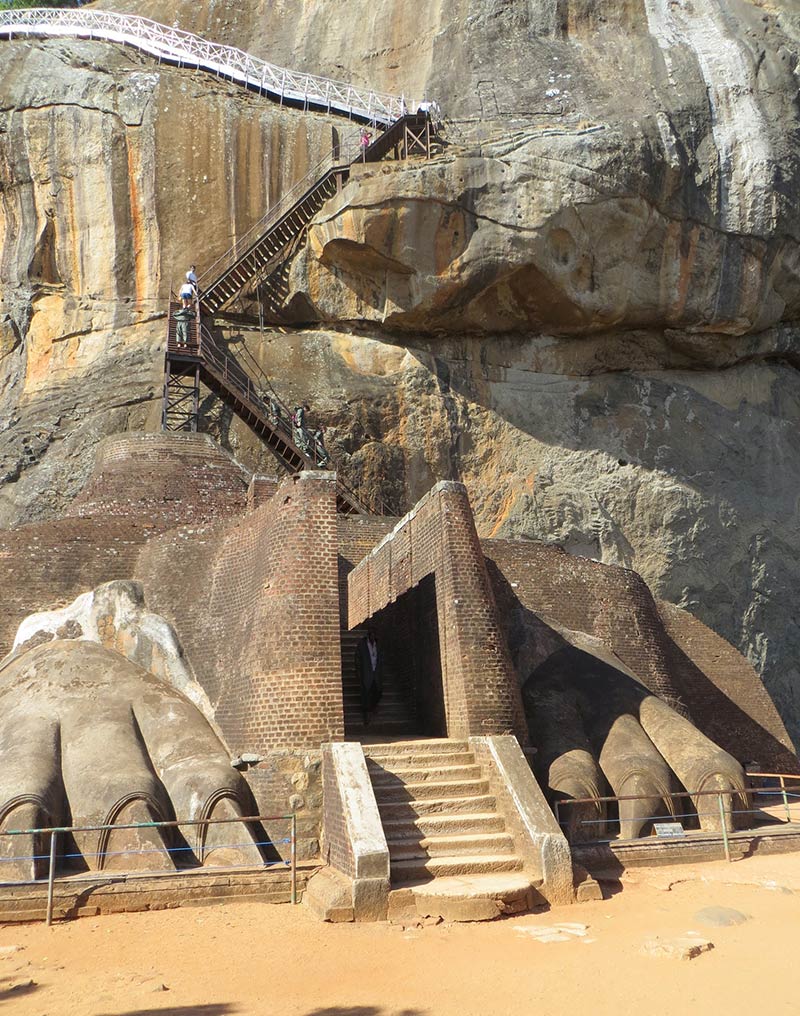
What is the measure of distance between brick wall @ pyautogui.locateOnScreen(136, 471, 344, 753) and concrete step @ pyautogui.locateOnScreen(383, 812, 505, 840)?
122 centimetres

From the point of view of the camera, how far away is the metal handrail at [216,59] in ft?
95.4

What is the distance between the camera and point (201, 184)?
1068 inches

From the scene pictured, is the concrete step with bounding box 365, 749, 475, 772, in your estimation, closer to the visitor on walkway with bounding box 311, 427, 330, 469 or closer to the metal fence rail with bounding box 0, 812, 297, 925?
the metal fence rail with bounding box 0, 812, 297, 925

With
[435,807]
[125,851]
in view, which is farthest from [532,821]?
[125,851]

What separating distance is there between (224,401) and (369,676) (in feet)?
42.2

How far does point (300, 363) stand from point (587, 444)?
806cm

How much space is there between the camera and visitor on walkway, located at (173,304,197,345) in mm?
24078

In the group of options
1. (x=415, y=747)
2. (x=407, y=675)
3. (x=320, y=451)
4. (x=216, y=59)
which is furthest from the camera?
(x=216, y=59)

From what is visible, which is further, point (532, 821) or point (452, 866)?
point (532, 821)

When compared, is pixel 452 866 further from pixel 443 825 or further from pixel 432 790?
pixel 432 790

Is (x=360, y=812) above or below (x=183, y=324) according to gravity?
below

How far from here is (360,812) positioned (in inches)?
356

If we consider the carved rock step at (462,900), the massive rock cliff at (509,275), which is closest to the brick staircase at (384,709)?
the carved rock step at (462,900)

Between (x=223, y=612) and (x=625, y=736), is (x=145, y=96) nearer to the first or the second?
(x=223, y=612)
